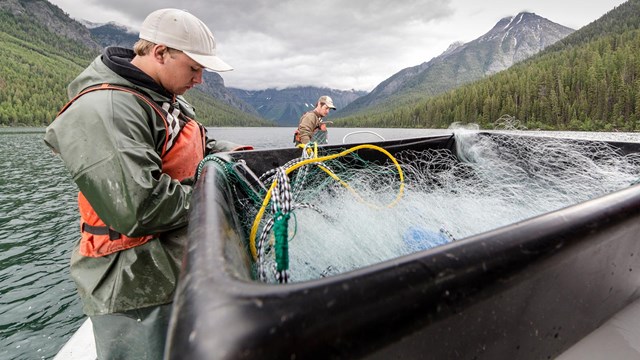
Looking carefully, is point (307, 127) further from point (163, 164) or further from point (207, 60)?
point (163, 164)

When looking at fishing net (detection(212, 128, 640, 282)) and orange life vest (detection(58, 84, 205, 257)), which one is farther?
orange life vest (detection(58, 84, 205, 257))

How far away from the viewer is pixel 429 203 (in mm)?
2537

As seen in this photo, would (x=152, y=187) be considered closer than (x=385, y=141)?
Yes

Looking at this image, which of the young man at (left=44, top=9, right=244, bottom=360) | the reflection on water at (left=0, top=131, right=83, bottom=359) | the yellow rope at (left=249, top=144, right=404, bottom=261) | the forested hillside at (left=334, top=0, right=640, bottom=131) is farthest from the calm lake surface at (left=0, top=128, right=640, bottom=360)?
the forested hillside at (left=334, top=0, right=640, bottom=131)

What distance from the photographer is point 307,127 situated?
29.5 feet

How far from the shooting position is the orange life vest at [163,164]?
1752 mm

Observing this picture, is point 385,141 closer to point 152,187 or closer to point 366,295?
point 152,187

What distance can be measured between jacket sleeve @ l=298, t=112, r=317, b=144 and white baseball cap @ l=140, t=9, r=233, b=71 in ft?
22.4

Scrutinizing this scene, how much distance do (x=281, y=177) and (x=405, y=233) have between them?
105 cm

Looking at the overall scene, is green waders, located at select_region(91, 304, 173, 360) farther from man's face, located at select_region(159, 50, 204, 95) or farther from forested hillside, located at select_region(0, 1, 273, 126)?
forested hillside, located at select_region(0, 1, 273, 126)

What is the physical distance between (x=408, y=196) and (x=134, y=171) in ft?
6.69

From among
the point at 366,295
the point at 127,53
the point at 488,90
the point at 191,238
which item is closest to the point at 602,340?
the point at 366,295

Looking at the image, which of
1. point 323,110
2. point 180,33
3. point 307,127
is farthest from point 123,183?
point 323,110

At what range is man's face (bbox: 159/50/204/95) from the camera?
2002 mm
